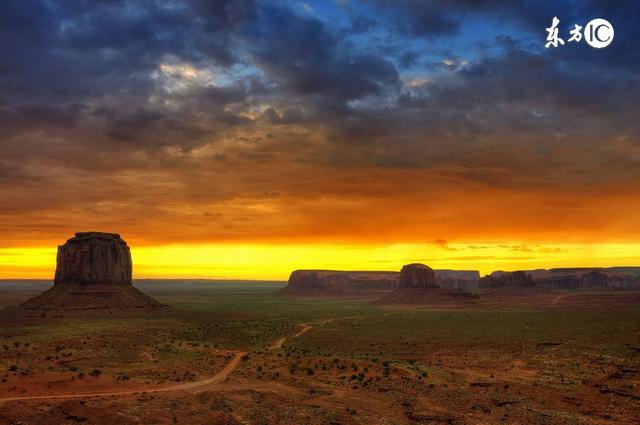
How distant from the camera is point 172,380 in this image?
41.6 meters

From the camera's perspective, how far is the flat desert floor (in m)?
31.8

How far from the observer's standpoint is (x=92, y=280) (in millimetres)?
112625

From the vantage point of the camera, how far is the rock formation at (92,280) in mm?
102500

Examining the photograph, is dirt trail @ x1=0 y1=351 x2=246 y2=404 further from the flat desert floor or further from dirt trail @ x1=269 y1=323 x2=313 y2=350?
dirt trail @ x1=269 y1=323 x2=313 y2=350

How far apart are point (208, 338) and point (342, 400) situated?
4244 centimetres

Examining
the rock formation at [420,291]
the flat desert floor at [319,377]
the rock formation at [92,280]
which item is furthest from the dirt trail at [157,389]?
the rock formation at [420,291]

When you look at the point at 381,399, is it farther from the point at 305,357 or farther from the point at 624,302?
the point at 624,302

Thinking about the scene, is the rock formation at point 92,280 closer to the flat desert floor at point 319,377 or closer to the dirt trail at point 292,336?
the flat desert floor at point 319,377

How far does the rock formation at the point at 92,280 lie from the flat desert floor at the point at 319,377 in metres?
27.3

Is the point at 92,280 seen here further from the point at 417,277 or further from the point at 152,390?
the point at 417,277

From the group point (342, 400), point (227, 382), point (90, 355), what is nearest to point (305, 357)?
point (227, 382)

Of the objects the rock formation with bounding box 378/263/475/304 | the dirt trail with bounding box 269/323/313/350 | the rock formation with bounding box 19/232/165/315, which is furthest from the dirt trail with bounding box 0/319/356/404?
the rock formation with bounding box 378/263/475/304

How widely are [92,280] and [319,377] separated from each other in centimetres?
8792

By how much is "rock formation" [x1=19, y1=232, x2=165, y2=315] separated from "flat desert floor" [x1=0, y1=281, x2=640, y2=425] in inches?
1074
